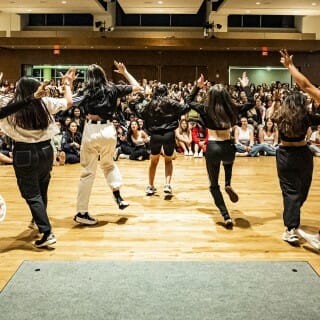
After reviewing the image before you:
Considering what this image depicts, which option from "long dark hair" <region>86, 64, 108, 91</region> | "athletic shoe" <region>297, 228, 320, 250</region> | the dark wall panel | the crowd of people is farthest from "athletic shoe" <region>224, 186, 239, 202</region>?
the dark wall panel

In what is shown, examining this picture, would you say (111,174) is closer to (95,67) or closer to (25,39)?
(95,67)

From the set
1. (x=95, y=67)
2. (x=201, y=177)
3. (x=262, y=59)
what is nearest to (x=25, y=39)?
(x=262, y=59)

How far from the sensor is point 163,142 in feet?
20.2

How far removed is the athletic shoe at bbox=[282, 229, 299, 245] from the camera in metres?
4.29

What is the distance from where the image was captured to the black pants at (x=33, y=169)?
158 inches

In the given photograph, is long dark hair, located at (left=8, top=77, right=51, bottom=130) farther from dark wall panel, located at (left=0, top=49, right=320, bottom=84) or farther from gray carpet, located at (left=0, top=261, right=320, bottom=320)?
dark wall panel, located at (left=0, top=49, right=320, bottom=84)

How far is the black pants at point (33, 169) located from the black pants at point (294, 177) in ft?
6.83

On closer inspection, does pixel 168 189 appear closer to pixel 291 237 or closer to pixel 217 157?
pixel 217 157

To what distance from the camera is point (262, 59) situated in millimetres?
19719

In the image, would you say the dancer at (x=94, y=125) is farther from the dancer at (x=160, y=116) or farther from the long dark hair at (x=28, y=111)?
the dancer at (x=160, y=116)

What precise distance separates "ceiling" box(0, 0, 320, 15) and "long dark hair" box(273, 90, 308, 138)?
13286 millimetres

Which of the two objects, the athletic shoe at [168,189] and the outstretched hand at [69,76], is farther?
the athletic shoe at [168,189]

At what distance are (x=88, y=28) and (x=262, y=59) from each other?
7.41 metres

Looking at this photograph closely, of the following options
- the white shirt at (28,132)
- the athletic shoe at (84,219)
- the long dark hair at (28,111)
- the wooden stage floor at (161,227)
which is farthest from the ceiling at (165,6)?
the long dark hair at (28,111)
